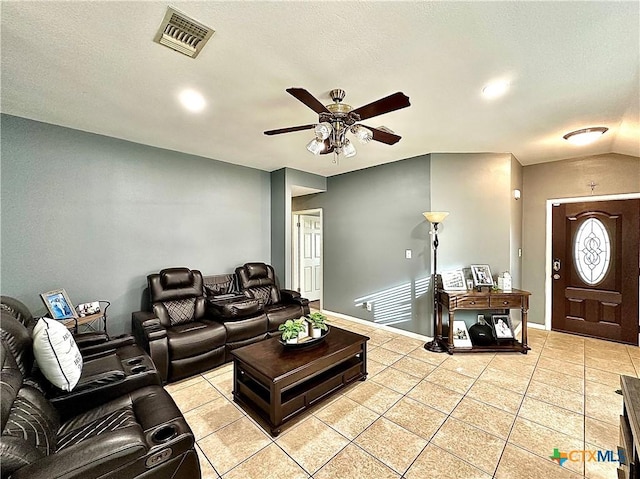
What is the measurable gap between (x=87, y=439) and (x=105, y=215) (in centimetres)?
269

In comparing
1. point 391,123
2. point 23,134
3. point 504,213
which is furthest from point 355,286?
point 23,134

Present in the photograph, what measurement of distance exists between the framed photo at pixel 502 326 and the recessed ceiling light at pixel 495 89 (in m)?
2.88

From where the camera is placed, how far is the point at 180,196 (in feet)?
12.6

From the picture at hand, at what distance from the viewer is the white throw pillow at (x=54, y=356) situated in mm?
1602

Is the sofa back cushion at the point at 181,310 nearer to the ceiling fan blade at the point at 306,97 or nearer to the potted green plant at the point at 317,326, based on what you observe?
the potted green plant at the point at 317,326

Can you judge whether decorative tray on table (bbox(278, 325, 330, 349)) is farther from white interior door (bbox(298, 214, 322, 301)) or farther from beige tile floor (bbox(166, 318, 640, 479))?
white interior door (bbox(298, 214, 322, 301))

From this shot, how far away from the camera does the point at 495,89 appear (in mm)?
2197

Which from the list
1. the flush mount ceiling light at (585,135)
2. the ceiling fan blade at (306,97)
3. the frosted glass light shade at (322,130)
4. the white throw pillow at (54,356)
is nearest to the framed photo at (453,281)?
the flush mount ceiling light at (585,135)

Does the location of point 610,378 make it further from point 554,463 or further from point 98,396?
point 98,396

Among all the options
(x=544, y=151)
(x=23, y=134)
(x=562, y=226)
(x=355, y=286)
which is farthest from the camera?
(x=355, y=286)

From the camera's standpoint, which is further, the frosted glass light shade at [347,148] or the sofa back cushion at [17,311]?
the frosted glass light shade at [347,148]

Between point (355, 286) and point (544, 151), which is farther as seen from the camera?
point (355, 286)

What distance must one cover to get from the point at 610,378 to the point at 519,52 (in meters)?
3.37

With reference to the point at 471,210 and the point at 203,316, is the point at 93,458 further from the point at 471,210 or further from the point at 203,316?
the point at 471,210
